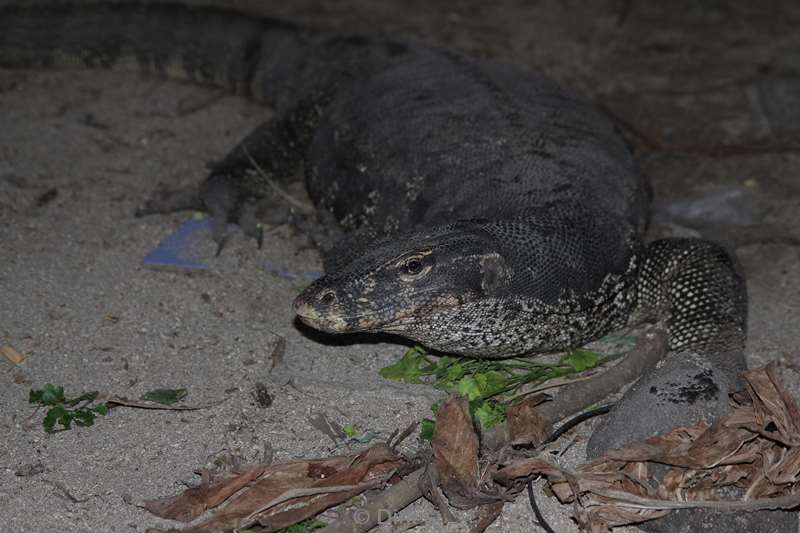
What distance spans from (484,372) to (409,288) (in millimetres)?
799

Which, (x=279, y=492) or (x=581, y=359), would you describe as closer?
(x=279, y=492)

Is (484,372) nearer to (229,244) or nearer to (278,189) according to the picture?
(229,244)

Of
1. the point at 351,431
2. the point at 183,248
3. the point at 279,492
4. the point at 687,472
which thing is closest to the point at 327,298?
the point at 351,431

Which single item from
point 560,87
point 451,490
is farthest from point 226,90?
point 451,490

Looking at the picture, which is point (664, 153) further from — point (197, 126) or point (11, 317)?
point (11, 317)

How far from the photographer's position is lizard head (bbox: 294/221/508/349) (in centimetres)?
452

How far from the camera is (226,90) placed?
8.30 meters

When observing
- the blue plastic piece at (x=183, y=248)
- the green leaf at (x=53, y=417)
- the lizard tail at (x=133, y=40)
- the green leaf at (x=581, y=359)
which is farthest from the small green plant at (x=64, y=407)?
the lizard tail at (x=133, y=40)

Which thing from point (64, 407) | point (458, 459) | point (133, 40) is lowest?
point (64, 407)

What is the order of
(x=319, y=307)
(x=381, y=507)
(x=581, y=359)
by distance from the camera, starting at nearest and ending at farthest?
(x=381, y=507) → (x=319, y=307) → (x=581, y=359)

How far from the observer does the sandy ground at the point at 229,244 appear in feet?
14.9

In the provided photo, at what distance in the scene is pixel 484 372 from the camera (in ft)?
16.7

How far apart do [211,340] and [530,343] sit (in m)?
1.68

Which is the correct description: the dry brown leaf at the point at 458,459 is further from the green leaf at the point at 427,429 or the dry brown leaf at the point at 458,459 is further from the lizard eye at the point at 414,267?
the lizard eye at the point at 414,267
